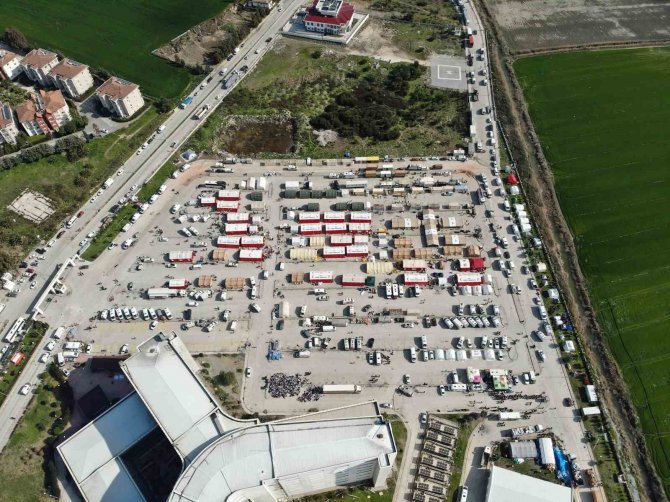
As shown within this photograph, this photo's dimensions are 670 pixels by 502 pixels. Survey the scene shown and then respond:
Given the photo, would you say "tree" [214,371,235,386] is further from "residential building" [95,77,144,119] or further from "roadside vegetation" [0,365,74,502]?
"residential building" [95,77,144,119]

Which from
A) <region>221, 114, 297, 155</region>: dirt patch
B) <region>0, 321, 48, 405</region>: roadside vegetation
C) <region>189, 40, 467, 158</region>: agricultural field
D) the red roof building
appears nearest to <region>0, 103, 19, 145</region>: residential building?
<region>189, 40, 467, 158</region>: agricultural field

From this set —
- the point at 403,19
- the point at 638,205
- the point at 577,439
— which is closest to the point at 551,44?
the point at 403,19

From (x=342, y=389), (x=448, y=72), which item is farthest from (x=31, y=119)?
(x=448, y=72)

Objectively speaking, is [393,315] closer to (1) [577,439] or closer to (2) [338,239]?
(2) [338,239]

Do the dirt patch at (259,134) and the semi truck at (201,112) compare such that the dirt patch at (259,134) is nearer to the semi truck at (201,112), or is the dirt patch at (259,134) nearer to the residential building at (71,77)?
the semi truck at (201,112)

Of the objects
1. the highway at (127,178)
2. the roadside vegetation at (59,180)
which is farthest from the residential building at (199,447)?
the roadside vegetation at (59,180)

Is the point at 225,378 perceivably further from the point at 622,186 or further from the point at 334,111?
the point at 622,186
